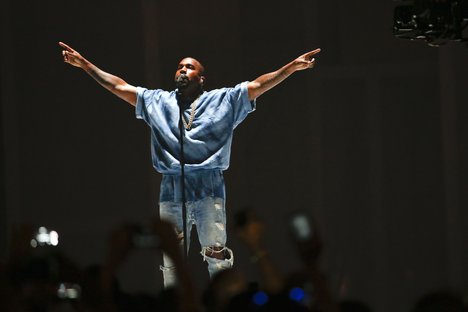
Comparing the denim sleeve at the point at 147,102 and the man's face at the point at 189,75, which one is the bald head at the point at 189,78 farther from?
the denim sleeve at the point at 147,102

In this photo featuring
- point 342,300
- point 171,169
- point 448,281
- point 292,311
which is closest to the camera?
point 292,311

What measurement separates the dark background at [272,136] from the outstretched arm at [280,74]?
1948mm

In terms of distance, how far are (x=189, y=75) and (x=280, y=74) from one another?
456mm

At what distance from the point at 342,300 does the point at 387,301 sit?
5009mm

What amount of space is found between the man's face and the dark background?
6.24ft

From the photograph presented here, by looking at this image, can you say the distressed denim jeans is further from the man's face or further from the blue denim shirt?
the man's face

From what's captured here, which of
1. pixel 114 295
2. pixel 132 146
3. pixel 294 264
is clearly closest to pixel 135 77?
pixel 132 146

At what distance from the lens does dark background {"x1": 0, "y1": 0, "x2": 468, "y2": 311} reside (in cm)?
867

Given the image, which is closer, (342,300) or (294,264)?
(342,300)

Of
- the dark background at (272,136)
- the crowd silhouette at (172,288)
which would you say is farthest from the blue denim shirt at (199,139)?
the crowd silhouette at (172,288)

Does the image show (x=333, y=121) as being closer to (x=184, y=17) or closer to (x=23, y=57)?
(x=184, y=17)

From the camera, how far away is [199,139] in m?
6.58

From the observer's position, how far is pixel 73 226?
8.76 metres

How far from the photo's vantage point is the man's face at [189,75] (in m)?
6.64
